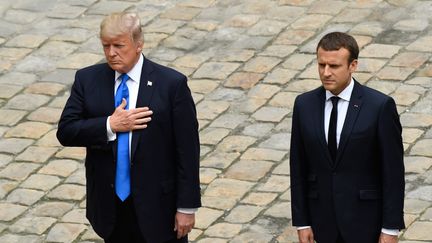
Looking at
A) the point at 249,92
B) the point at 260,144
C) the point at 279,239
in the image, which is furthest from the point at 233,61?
the point at 279,239

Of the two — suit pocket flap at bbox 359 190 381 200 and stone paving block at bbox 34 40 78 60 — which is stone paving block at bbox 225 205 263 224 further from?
stone paving block at bbox 34 40 78 60

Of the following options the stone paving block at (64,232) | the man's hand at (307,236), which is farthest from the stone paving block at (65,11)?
the man's hand at (307,236)

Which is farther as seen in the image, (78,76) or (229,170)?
(229,170)

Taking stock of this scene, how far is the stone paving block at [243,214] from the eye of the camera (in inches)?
353

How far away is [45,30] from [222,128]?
291cm

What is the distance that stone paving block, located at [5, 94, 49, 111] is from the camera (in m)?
10.9

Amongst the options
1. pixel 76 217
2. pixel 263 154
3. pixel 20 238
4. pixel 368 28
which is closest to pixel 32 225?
pixel 20 238

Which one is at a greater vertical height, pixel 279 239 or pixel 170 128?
pixel 170 128

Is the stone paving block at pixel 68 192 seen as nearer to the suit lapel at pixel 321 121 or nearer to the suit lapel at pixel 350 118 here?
the suit lapel at pixel 321 121

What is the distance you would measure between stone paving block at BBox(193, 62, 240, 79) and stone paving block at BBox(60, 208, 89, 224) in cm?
243

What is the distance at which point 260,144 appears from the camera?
32.9 feet

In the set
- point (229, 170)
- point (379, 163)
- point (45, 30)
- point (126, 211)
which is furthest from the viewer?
A: point (45, 30)

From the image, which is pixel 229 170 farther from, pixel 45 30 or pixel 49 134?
pixel 45 30

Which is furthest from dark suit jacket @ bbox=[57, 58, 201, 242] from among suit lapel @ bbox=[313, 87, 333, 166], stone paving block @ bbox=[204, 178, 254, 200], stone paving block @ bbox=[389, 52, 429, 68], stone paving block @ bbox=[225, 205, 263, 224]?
stone paving block @ bbox=[389, 52, 429, 68]
